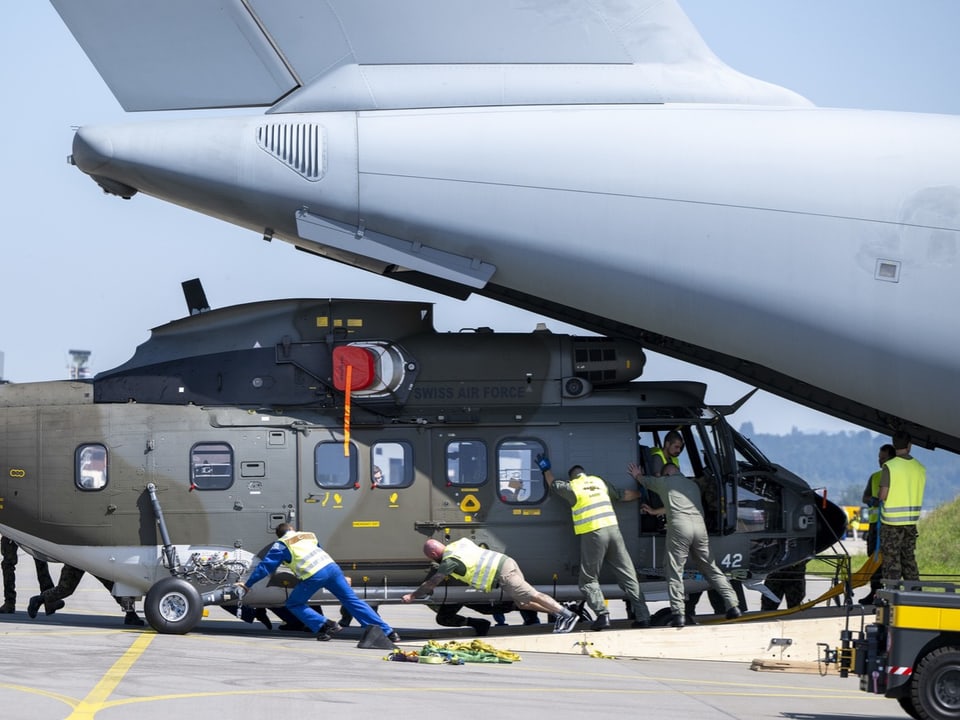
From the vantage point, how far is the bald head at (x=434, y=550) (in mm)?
15344

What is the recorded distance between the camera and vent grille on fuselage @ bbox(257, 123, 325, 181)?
15.7 metres

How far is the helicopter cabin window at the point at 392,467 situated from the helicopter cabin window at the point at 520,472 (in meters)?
1.18

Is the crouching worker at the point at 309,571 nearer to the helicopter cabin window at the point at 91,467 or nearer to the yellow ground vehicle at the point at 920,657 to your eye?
the helicopter cabin window at the point at 91,467

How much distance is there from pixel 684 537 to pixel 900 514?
8.54ft

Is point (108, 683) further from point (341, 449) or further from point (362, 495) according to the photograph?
point (341, 449)

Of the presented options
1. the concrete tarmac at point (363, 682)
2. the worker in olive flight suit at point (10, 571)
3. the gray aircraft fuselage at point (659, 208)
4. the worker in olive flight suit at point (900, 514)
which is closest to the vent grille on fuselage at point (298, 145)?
the gray aircraft fuselage at point (659, 208)

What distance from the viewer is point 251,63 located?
53.8 ft

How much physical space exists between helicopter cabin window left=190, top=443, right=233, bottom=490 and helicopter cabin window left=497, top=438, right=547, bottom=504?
347 cm

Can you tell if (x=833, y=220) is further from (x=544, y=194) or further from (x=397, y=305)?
(x=397, y=305)

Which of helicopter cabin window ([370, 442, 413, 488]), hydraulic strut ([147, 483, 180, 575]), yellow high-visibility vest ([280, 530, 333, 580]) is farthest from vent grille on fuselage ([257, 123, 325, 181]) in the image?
hydraulic strut ([147, 483, 180, 575])

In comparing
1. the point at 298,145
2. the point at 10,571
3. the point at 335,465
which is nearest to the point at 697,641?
the point at 335,465

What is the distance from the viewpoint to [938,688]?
A: 10102 mm

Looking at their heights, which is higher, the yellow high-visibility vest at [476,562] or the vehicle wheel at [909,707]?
Result: the yellow high-visibility vest at [476,562]

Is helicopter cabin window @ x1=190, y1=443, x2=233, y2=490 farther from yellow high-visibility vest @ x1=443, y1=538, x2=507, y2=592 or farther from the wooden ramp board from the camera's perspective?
the wooden ramp board
